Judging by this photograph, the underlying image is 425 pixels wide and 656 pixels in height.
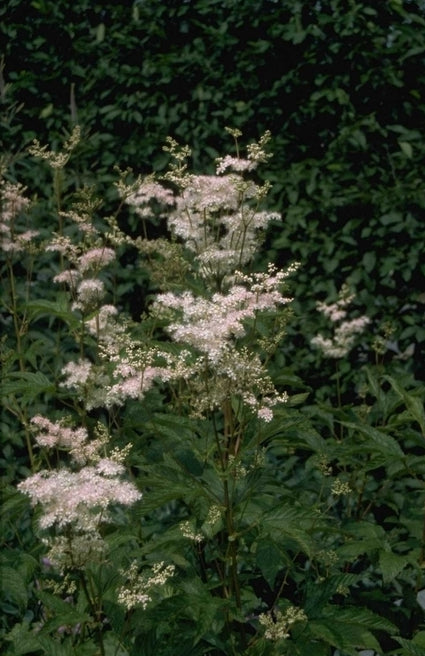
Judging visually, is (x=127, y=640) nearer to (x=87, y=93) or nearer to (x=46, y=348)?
(x=46, y=348)

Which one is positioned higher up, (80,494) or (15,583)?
(80,494)

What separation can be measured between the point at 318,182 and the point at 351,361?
3.42 feet

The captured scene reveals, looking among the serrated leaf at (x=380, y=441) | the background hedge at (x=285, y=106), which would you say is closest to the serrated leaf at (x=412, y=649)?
the serrated leaf at (x=380, y=441)

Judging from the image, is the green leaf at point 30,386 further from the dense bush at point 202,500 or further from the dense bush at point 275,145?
the dense bush at point 275,145

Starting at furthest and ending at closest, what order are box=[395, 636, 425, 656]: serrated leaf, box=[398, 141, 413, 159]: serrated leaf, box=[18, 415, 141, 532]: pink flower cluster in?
1. box=[398, 141, 413, 159]: serrated leaf
2. box=[395, 636, 425, 656]: serrated leaf
3. box=[18, 415, 141, 532]: pink flower cluster

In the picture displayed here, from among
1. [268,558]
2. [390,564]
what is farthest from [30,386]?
[390,564]

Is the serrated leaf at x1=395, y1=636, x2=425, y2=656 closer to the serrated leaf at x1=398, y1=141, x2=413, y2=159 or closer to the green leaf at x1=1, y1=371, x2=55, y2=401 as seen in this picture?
the green leaf at x1=1, y1=371, x2=55, y2=401

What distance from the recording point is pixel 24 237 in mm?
3266

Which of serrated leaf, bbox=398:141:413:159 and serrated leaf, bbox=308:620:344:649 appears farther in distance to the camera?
serrated leaf, bbox=398:141:413:159

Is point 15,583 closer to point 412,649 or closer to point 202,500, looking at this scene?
point 202,500

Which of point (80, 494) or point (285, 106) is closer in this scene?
point (80, 494)

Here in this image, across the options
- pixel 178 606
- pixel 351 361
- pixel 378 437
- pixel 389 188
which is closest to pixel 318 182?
pixel 389 188

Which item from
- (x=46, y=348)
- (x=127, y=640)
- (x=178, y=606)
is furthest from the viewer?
(x=46, y=348)

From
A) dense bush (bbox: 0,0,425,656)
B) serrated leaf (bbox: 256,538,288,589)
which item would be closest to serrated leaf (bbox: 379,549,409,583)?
serrated leaf (bbox: 256,538,288,589)
